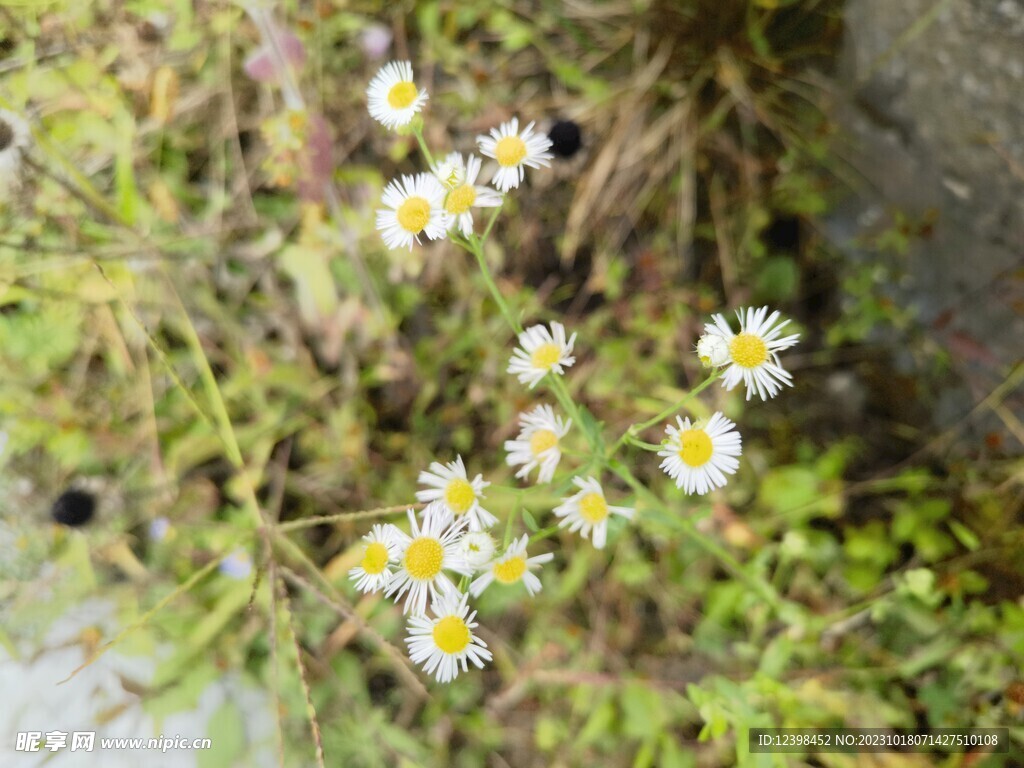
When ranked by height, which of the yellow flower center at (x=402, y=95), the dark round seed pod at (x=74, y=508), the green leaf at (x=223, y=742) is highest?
the yellow flower center at (x=402, y=95)

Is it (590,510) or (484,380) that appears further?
(484,380)

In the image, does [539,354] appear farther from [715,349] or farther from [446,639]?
[446,639]

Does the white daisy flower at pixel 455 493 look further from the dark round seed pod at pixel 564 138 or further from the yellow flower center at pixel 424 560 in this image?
the dark round seed pod at pixel 564 138

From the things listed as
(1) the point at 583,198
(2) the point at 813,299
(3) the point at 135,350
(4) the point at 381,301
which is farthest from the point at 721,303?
(3) the point at 135,350

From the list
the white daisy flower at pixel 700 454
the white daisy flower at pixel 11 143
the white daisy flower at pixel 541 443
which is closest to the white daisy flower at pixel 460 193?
the white daisy flower at pixel 541 443

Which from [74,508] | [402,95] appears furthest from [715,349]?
[74,508]

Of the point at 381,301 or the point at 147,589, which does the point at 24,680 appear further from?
the point at 381,301

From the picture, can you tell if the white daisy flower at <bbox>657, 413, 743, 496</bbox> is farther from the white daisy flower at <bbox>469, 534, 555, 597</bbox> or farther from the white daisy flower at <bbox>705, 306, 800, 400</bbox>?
the white daisy flower at <bbox>469, 534, 555, 597</bbox>
